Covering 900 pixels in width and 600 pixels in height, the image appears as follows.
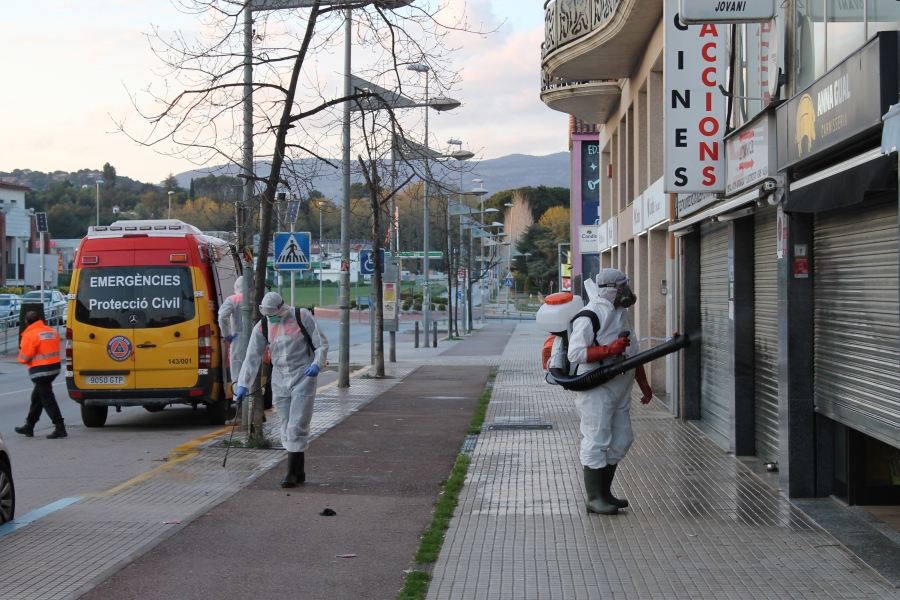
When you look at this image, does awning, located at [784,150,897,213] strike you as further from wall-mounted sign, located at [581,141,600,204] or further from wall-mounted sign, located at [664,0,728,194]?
wall-mounted sign, located at [581,141,600,204]

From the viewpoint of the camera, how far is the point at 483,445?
37.3ft

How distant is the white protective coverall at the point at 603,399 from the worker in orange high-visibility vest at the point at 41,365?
774cm

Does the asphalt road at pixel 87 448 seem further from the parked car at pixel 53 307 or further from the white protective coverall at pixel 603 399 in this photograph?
the parked car at pixel 53 307

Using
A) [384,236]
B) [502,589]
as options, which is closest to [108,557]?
[502,589]

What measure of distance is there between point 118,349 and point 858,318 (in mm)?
9403

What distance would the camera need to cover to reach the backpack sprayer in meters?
7.38

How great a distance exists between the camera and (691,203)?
12.1 meters

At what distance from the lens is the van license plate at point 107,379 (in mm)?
13039

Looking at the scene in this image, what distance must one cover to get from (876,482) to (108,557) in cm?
552

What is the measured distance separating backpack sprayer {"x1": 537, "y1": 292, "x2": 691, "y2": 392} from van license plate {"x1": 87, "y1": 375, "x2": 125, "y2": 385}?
23.0 feet

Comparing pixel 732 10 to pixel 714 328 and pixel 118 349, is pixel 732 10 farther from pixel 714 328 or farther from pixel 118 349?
pixel 118 349

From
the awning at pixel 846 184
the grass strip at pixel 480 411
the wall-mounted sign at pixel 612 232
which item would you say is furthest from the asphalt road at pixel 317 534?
the wall-mounted sign at pixel 612 232

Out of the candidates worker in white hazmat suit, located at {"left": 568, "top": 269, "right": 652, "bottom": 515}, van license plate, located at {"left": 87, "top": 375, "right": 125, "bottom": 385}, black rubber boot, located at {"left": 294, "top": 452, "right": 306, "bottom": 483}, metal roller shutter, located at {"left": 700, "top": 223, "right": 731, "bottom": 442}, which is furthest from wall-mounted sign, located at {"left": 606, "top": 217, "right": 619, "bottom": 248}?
worker in white hazmat suit, located at {"left": 568, "top": 269, "right": 652, "bottom": 515}

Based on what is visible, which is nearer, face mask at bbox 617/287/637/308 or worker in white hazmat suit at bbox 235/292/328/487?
face mask at bbox 617/287/637/308
